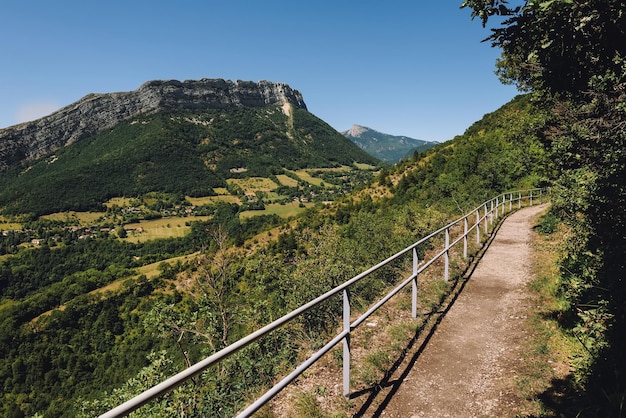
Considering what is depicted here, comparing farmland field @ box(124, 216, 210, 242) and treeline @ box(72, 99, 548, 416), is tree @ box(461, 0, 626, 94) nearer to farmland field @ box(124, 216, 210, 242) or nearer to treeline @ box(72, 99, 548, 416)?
treeline @ box(72, 99, 548, 416)

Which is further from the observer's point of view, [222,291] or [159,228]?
[159,228]

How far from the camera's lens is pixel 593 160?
480 centimetres

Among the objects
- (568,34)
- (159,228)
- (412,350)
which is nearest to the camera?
(568,34)

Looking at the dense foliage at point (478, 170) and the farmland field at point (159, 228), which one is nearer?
the dense foliage at point (478, 170)

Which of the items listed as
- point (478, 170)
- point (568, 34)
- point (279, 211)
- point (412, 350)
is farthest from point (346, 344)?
point (279, 211)

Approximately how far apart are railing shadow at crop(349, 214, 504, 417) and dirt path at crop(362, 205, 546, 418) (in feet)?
0.08

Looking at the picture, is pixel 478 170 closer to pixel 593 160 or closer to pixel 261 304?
pixel 261 304

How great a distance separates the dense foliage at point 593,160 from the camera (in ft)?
8.82

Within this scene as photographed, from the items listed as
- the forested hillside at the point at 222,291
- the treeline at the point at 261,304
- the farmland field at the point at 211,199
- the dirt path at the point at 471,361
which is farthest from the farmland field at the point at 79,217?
the dirt path at the point at 471,361

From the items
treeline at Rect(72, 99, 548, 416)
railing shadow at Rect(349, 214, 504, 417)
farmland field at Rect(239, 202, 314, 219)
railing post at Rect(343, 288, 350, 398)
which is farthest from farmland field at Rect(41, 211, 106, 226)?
railing post at Rect(343, 288, 350, 398)

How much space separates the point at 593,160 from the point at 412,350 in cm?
378

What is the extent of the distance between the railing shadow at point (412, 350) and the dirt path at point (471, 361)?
1.0 inches

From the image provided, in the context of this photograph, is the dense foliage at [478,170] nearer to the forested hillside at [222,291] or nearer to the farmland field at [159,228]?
the forested hillside at [222,291]

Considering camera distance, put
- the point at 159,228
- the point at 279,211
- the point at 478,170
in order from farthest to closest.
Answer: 1. the point at 279,211
2. the point at 159,228
3. the point at 478,170
